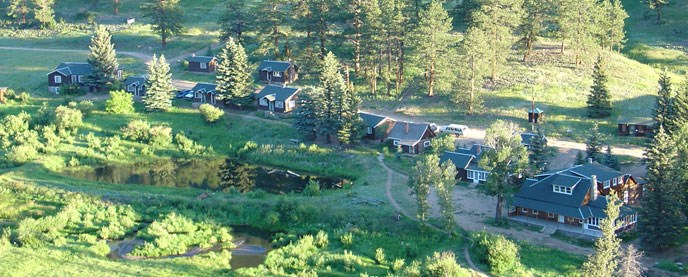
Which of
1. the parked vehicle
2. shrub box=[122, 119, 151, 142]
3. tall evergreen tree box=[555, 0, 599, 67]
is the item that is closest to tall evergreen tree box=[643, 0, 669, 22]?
tall evergreen tree box=[555, 0, 599, 67]

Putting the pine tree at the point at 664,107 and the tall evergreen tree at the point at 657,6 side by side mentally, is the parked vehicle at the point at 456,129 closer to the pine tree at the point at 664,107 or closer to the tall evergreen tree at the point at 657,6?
the pine tree at the point at 664,107

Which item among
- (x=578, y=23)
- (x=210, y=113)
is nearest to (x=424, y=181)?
(x=210, y=113)

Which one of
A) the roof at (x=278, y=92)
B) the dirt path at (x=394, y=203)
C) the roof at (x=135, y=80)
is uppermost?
the roof at (x=135, y=80)

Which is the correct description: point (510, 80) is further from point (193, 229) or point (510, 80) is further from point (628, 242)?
point (193, 229)

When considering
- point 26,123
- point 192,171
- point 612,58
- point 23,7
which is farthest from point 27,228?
point 23,7

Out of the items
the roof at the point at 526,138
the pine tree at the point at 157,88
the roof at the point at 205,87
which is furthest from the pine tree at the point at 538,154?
the pine tree at the point at 157,88

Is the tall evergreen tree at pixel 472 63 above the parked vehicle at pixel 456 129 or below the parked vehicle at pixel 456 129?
above

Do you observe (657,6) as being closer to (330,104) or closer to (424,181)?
(330,104)
